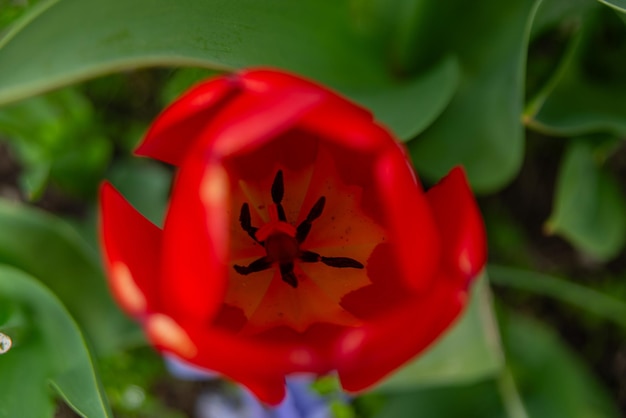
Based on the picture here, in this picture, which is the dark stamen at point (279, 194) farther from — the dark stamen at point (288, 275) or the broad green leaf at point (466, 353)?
the broad green leaf at point (466, 353)

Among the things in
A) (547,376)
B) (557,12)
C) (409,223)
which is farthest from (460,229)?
(547,376)

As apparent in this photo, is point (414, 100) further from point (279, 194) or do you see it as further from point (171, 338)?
point (171, 338)

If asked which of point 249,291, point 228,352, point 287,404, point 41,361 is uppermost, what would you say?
point 228,352

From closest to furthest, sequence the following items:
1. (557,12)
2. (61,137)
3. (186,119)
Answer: (186,119) → (557,12) → (61,137)

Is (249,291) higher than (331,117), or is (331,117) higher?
(331,117)

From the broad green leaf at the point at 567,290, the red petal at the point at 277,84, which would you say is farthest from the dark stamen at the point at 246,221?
the broad green leaf at the point at 567,290

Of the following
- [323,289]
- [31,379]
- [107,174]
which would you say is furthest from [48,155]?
[323,289]
